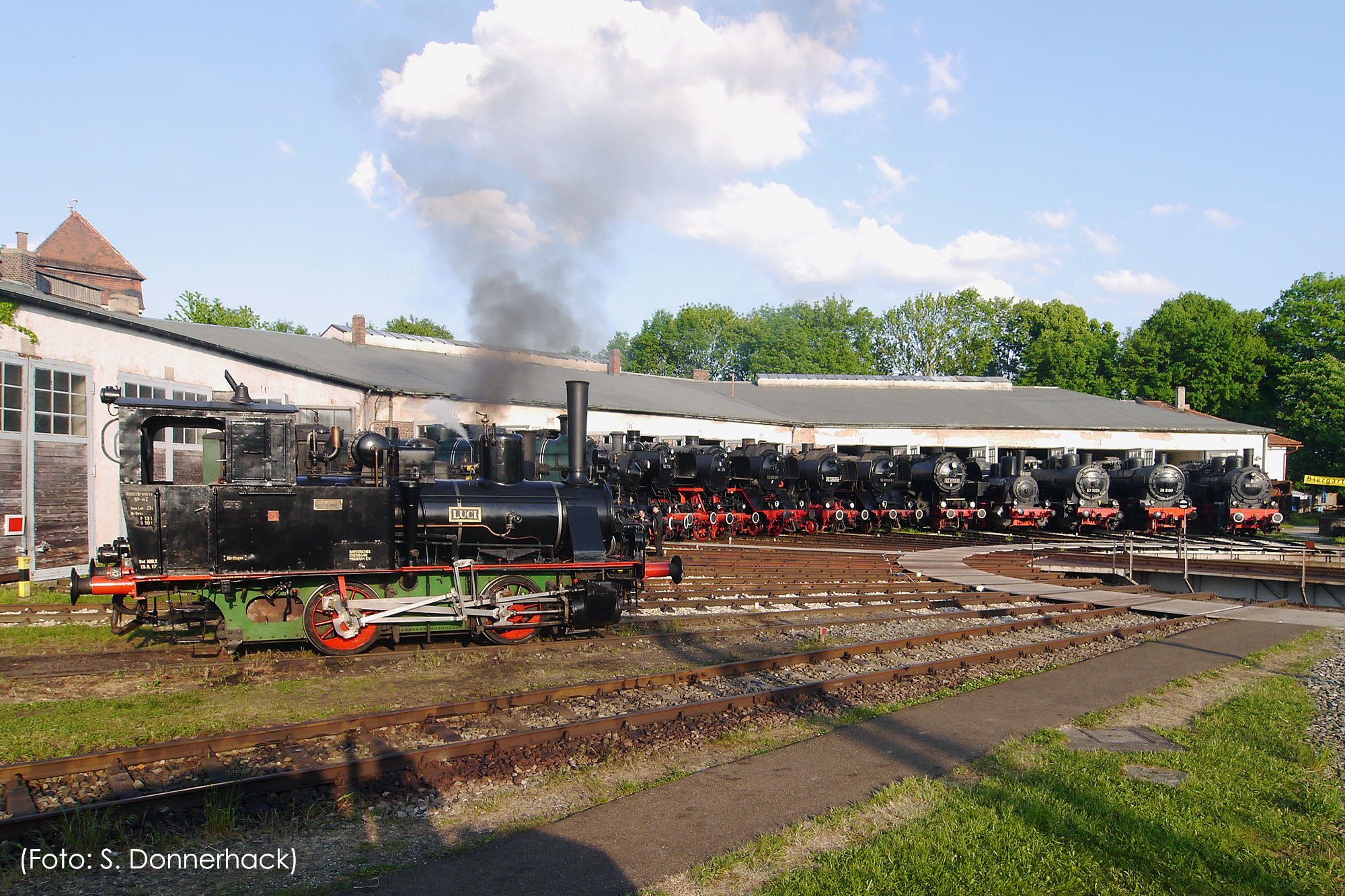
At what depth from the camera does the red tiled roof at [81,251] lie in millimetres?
63438

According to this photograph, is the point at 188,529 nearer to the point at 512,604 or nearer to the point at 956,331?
the point at 512,604

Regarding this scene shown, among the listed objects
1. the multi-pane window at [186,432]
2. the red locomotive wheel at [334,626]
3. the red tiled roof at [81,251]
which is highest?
the red tiled roof at [81,251]

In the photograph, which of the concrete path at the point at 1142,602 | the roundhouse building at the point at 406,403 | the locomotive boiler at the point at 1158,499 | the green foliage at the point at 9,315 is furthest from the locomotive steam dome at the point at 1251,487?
the green foliage at the point at 9,315

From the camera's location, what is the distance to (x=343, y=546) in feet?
30.6

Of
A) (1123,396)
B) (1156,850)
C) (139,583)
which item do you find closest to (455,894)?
(1156,850)

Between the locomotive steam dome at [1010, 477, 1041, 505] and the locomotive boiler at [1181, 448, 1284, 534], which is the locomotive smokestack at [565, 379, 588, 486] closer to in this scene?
the locomotive steam dome at [1010, 477, 1041, 505]

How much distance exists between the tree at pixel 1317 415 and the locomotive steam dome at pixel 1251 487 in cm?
2392

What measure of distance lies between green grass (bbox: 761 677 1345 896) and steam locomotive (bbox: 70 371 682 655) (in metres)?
5.70

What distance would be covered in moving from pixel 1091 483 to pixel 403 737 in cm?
2853

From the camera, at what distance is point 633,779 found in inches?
247

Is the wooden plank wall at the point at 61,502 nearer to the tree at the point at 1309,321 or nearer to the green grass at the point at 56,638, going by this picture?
the green grass at the point at 56,638

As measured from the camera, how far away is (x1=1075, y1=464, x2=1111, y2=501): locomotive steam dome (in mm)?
29516

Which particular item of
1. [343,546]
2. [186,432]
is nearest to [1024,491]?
[343,546]

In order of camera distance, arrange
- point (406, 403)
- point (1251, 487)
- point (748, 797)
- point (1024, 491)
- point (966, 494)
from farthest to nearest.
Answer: point (966, 494) < point (1024, 491) < point (1251, 487) < point (406, 403) < point (748, 797)
